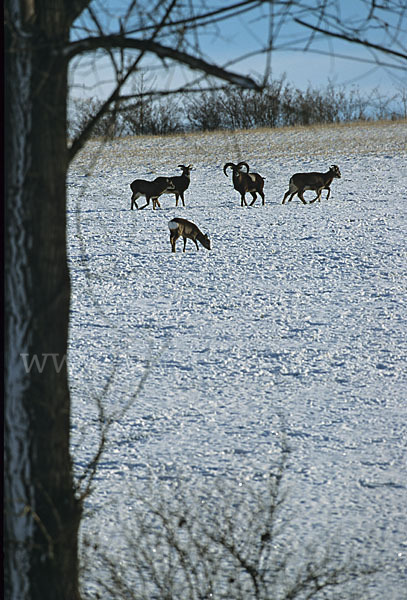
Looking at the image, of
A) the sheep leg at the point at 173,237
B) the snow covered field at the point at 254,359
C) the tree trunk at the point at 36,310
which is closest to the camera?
the tree trunk at the point at 36,310

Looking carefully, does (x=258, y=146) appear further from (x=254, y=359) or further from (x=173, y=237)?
(x=254, y=359)

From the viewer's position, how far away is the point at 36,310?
2928mm

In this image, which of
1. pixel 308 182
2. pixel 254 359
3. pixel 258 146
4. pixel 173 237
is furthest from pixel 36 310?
pixel 258 146

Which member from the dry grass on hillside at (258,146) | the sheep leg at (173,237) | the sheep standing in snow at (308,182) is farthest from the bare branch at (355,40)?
the dry grass on hillside at (258,146)

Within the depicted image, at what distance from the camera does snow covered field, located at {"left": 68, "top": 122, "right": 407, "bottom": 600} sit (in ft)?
17.6

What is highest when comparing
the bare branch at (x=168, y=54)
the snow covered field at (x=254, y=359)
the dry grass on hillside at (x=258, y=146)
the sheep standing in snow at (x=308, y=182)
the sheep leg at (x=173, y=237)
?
the dry grass on hillside at (x=258, y=146)

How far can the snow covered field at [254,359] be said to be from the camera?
537 centimetres

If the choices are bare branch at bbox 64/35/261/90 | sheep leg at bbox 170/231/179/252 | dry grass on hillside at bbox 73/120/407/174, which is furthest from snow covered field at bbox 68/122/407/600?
dry grass on hillside at bbox 73/120/407/174

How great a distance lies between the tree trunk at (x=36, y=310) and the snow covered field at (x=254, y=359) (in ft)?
0.78

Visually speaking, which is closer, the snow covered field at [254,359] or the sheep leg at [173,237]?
the snow covered field at [254,359]

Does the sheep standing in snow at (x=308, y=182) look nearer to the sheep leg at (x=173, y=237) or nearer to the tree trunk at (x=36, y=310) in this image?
the sheep leg at (x=173, y=237)

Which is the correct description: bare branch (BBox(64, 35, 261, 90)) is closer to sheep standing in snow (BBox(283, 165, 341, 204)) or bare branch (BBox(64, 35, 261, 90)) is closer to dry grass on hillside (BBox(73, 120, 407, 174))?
sheep standing in snow (BBox(283, 165, 341, 204))

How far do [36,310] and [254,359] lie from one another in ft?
18.2

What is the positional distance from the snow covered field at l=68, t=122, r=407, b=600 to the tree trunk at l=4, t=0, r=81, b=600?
0.24 meters
